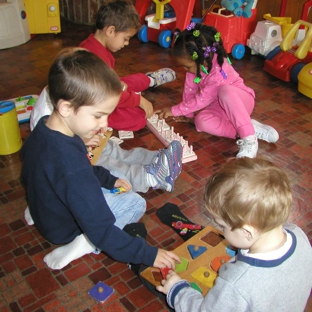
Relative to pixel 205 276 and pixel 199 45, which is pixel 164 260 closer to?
pixel 205 276

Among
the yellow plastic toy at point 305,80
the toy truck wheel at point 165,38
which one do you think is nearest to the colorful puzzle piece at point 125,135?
the yellow plastic toy at point 305,80

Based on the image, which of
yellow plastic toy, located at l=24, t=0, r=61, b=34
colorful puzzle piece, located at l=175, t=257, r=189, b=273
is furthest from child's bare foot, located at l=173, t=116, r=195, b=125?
yellow plastic toy, located at l=24, t=0, r=61, b=34

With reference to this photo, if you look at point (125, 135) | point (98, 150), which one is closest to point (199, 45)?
point (125, 135)

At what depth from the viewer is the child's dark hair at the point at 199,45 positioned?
1.91 m

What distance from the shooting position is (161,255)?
3.84 feet

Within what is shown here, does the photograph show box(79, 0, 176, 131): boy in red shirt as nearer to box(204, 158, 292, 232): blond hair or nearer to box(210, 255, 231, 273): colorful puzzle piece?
box(210, 255, 231, 273): colorful puzzle piece

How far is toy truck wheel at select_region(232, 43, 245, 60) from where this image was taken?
2982mm

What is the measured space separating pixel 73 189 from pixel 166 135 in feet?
3.31

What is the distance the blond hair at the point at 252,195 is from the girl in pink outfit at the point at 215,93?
3.25ft

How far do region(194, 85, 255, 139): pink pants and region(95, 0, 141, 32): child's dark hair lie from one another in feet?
1.80

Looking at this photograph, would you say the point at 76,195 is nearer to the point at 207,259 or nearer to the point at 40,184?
the point at 40,184

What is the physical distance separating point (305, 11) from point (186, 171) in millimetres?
1612

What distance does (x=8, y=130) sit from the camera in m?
1.83

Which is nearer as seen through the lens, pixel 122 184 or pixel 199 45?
pixel 122 184
